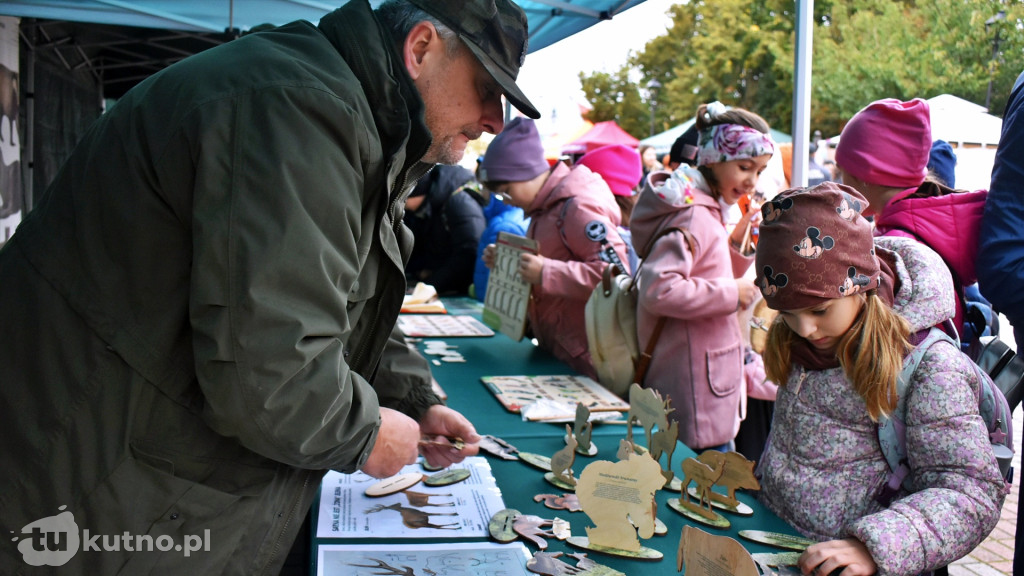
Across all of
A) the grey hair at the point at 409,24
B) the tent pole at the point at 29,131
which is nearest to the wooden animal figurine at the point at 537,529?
the grey hair at the point at 409,24

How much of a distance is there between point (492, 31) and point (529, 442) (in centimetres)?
120

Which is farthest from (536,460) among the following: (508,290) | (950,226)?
(508,290)

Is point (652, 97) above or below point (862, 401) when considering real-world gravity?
above

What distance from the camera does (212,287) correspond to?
101cm

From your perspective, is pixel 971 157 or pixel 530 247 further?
pixel 530 247

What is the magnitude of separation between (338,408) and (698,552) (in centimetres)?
62

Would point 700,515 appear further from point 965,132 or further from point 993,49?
point 993,49

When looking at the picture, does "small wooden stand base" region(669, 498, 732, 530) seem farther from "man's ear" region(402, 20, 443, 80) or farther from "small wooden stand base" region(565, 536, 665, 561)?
"man's ear" region(402, 20, 443, 80)

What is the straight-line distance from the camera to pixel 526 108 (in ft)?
4.37

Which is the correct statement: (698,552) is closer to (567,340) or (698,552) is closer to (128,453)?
(128,453)

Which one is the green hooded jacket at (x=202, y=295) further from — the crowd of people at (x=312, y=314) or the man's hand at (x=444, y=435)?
the man's hand at (x=444, y=435)

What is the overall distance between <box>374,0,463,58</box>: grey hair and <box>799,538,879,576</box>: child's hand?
1047mm

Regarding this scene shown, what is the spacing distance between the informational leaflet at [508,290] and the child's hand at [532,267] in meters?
0.05

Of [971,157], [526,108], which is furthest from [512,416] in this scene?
[971,157]
